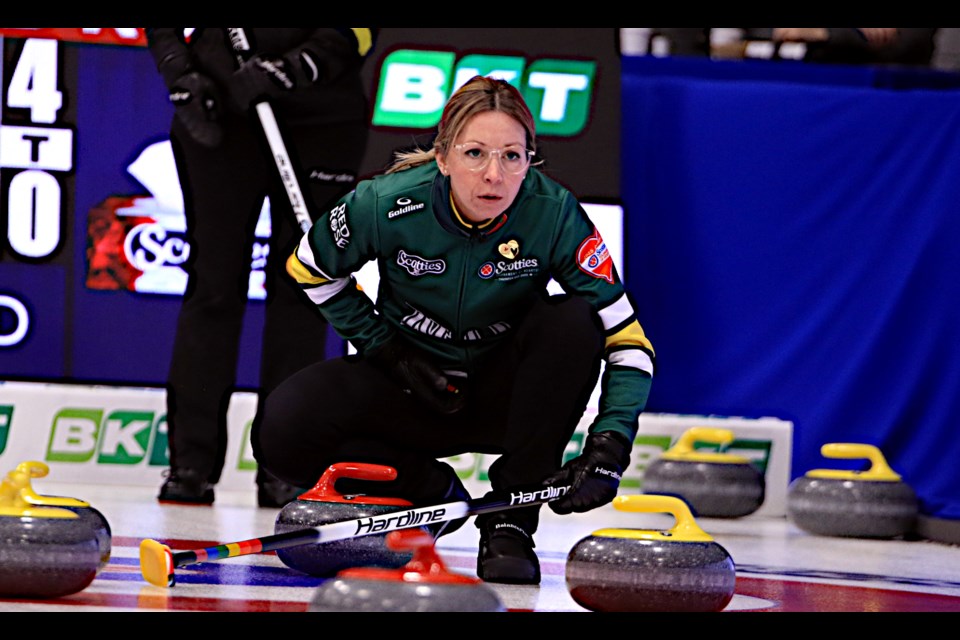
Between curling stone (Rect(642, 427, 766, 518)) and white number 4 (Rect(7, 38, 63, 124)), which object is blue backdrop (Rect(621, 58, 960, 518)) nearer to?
curling stone (Rect(642, 427, 766, 518))

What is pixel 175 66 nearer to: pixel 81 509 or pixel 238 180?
pixel 238 180

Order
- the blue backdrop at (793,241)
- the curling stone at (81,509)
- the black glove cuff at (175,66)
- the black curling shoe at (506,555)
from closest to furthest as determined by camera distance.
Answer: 1. the curling stone at (81,509)
2. the black curling shoe at (506,555)
3. the black glove cuff at (175,66)
4. the blue backdrop at (793,241)

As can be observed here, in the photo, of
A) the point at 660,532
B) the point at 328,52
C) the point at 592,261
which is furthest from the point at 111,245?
the point at 660,532

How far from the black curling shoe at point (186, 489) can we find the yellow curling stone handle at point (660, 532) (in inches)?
95.8

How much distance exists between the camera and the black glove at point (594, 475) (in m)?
2.64

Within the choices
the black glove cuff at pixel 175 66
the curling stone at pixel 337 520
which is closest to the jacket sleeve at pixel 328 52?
the black glove cuff at pixel 175 66

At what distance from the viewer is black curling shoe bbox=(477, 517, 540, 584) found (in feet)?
9.02

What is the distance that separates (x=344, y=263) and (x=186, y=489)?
6.36ft

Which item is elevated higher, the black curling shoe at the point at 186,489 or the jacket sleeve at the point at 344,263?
the jacket sleeve at the point at 344,263

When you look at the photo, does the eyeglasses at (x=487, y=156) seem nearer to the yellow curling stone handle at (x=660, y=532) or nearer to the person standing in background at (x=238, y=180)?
the yellow curling stone handle at (x=660, y=532)

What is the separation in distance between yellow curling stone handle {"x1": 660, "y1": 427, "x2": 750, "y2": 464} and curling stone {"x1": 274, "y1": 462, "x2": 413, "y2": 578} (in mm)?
2238
